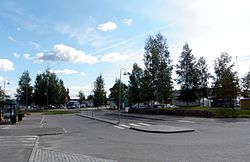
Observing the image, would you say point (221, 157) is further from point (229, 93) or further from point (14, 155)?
point (229, 93)

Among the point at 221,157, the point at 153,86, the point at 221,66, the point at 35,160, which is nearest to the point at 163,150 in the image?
the point at 221,157

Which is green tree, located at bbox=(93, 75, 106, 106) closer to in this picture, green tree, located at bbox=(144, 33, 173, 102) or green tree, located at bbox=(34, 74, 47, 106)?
A: green tree, located at bbox=(34, 74, 47, 106)

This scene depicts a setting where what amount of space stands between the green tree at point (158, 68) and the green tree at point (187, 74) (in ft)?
6.70

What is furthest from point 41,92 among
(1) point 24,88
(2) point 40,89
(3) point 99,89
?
(3) point 99,89

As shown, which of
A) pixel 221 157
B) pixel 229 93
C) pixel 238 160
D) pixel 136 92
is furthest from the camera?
pixel 136 92

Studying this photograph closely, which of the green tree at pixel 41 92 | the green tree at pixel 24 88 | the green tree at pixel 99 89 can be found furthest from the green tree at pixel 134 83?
the green tree at pixel 24 88

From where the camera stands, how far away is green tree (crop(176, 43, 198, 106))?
6219cm

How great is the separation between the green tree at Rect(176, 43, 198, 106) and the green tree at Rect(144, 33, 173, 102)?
2041 millimetres

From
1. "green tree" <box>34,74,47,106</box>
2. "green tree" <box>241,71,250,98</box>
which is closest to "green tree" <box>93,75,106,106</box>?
"green tree" <box>34,74,47,106</box>

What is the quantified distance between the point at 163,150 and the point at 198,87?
5105 cm

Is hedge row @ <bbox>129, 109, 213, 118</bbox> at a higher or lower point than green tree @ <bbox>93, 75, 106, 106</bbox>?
lower

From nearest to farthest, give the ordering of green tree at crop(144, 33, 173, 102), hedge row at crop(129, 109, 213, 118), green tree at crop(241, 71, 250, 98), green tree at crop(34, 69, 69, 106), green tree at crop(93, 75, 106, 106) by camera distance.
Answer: hedge row at crop(129, 109, 213, 118)
green tree at crop(241, 71, 250, 98)
green tree at crop(144, 33, 173, 102)
green tree at crop(93, 75, 106, 106)
green tree at crop(34, 69, 69, 106)

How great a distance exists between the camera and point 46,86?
337 feet

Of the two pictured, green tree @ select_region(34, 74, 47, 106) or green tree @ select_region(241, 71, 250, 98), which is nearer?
green tree @ select_region(241, 71, 250, 98)
